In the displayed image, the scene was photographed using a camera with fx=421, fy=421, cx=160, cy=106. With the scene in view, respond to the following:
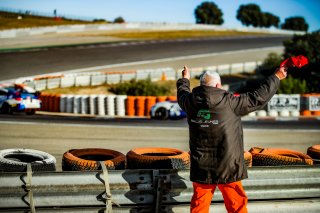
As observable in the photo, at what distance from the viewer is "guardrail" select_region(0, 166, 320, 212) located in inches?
163

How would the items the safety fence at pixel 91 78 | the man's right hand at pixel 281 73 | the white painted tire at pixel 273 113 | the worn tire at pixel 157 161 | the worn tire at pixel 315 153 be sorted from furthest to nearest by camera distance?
the safety fence at pixel 91 78 < the white painted tire at pixel 273 113 < the worn tire at pixel 315 153 < the worn tire at pixel 157 161 < the man's right hand at pixel 281 73

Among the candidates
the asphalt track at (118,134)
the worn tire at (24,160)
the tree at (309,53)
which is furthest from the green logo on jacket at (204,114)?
the tree at (309,53)

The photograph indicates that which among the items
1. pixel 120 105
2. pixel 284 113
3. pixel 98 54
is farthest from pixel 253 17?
pixel 120 105

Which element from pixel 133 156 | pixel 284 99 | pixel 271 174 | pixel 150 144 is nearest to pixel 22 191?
pixel 133 156

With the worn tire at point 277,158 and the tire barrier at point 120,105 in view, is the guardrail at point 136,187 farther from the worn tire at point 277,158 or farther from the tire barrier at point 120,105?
the tire barrier at point 120,105

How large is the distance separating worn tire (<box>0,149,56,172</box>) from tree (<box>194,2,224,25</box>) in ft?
441

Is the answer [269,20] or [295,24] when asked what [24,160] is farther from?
[295,24]

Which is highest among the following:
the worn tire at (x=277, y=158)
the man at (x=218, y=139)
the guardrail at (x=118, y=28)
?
the guardrail at (x=118, y=28)

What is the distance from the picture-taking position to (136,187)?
4.33 metres

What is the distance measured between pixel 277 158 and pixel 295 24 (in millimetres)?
180250

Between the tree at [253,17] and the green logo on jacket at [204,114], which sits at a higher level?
the tree at [253,17]

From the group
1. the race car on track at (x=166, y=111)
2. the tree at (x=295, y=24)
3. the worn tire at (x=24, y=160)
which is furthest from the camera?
the tree at (x=295, y=24)

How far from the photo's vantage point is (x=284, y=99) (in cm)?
2136

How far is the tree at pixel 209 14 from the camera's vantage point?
136 meters
